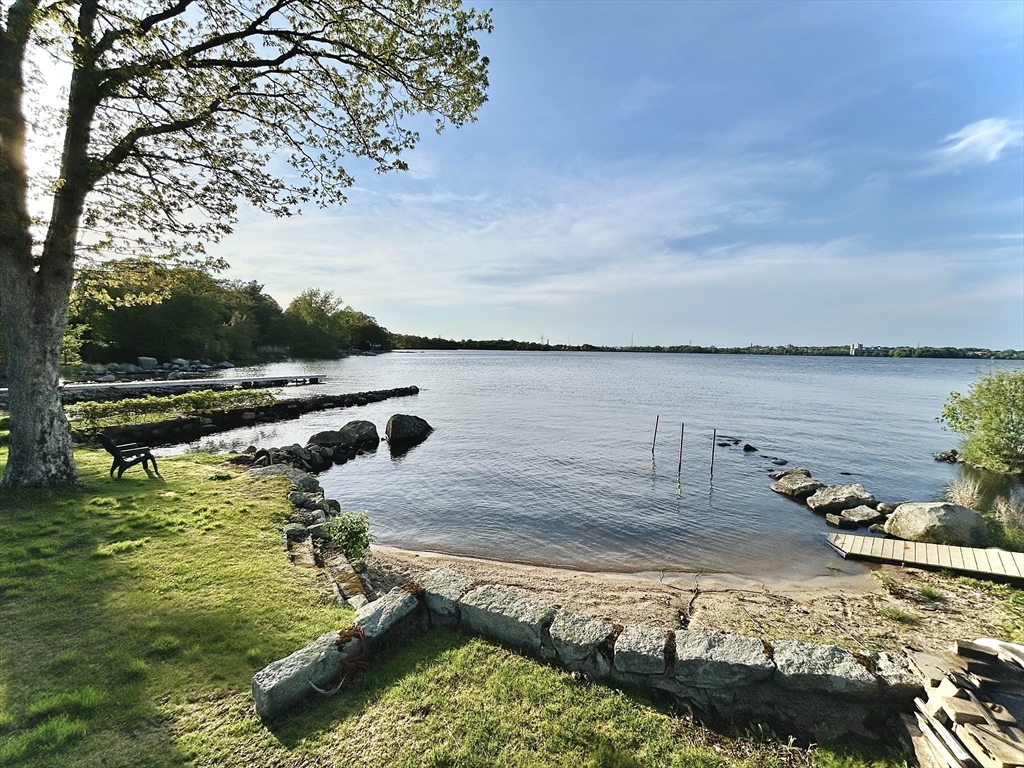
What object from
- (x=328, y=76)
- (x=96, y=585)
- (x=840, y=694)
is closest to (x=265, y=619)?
(x=96, y=585)

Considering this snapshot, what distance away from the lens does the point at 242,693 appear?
432 cm

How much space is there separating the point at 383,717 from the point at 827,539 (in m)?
13.6

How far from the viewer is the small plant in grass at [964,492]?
49.3 ft

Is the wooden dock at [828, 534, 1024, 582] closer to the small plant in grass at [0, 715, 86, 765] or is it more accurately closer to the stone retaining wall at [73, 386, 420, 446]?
the small plant in grass at [0, 715, 86, 765]

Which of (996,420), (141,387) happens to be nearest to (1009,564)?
(996,420)

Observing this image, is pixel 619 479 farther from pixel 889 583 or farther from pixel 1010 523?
pixel 1010 523

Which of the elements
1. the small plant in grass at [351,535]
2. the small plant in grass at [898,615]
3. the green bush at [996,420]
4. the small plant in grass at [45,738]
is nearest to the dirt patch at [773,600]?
the small plant in grass at [898,615]

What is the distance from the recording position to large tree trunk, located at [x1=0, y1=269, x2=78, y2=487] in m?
8.70

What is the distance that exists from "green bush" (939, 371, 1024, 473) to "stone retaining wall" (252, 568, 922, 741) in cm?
2119

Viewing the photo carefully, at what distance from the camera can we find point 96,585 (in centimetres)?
615

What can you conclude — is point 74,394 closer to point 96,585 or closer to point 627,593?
point 96,585

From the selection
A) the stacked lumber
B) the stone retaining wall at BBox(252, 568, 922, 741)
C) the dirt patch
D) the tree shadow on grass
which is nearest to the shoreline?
the dirt patch

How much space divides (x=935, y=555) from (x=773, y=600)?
18.0 ft

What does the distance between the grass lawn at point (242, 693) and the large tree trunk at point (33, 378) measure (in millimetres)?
3557
